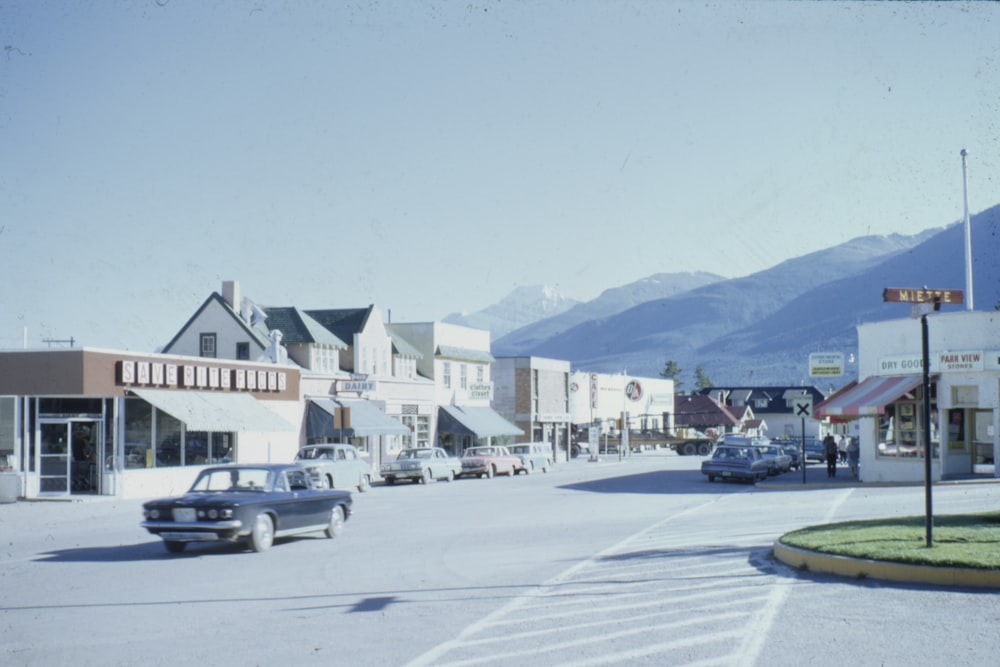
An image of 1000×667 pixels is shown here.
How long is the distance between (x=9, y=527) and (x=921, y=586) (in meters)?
18.6

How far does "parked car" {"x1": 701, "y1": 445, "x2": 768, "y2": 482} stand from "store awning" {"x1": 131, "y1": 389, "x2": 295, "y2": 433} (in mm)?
15331

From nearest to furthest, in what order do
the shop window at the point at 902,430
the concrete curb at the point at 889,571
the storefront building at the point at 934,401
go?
1. the concrete curb at the point at 889,571
2. the storefront building at the point at 934,401
3. the shop window at the point at 902,430

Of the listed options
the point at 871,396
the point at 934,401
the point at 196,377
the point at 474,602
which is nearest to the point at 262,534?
the point at 474,602

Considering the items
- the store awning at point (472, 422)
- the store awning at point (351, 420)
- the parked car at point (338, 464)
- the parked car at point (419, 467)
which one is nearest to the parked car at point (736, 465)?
the parked car at point (419, 467)

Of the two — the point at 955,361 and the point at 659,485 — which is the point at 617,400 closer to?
the point at 659,485

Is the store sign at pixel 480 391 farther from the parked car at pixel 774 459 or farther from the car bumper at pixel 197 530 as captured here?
the car bumper at pixel 197 530

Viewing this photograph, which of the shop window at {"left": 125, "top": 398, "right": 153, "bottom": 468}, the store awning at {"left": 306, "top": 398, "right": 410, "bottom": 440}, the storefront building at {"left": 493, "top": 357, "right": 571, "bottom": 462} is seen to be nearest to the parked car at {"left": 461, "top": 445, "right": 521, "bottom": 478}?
the store awning at {"left": 306, "top": 398, "right": 410, "bottom": 440}

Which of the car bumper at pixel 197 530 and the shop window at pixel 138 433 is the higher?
the shop window at pixel 138 433

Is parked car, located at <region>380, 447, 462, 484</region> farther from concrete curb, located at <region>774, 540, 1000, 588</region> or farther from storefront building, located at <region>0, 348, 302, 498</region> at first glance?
concrete curb, located at <region>774, 540, 1000, 588</region>

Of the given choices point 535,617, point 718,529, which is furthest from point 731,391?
point 535,617

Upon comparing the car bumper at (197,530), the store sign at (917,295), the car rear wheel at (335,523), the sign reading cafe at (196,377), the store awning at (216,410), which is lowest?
the car rear wheel at (335,523)

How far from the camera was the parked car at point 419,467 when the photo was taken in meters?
40.9

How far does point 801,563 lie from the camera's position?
14180 millimetres

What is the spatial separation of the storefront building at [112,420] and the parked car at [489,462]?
962 centimetres
